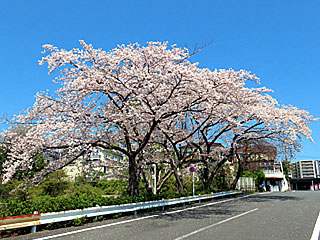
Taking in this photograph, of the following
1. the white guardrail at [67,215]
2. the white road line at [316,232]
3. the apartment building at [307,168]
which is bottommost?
the apartment building at [307,168]

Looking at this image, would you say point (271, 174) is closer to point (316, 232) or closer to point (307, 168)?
point (316, 232)

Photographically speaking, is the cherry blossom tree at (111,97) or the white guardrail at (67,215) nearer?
the white guardrail at (67,215)

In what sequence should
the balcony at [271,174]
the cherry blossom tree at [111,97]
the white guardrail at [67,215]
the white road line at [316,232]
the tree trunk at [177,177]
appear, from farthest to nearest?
the balcony at [271,174], the tree trunk at [177,177], the cherry blossom tree at [111,97], the white guardrail at [67,215], the white road line at [316,232]

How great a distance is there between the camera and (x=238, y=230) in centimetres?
797

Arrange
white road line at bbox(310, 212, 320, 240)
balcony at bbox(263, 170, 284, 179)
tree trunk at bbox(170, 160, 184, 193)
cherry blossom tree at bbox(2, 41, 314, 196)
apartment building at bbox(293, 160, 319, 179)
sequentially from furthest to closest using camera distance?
1. apartment building at bbox(293, 160, 319, 179)
2. balcony at bbox(263, 170, 284, 179)
3. tree trunk at bbox(170, 160, 184, 193)
4. cherry blossom tree at bbox(2, 41, 314, 196)
5. white road line at bbox(310, 212, 320, 240)

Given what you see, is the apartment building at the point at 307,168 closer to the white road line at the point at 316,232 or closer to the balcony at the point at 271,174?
the balcony at the point at 271,174

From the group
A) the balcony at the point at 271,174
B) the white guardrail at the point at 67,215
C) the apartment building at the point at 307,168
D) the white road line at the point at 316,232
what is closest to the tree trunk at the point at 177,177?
the white guardrail at the point at 67,215

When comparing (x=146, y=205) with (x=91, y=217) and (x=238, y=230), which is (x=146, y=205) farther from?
(x=238, y=230)

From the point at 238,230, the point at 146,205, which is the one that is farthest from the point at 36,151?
the point at 238,230

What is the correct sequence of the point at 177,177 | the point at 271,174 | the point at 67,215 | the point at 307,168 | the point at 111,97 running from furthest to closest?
1. the point at 307,168
2. the point at 271,174
3. the point at 177,177
4. the point at 111,97
5. the point at 67,215

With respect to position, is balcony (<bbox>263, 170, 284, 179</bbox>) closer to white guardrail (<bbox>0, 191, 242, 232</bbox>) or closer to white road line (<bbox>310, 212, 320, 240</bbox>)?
white guardrail (<bbox>0, 191, 242, 232</bbox>)

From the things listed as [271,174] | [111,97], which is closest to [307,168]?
[271,174]

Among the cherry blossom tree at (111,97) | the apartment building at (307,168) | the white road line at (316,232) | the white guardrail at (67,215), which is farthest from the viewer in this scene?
the apartment building at (307,168)

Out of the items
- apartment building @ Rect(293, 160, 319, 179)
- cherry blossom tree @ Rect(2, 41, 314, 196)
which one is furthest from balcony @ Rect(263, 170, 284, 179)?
apartment building @ Rect(293, 160, 319, 179)
